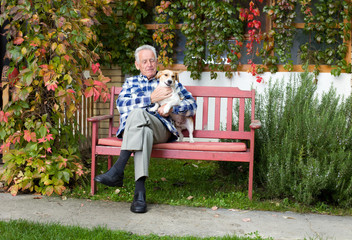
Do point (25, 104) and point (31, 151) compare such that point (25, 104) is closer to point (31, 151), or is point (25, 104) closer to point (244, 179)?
point (31, 151)

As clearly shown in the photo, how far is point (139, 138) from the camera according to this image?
11.8 feet

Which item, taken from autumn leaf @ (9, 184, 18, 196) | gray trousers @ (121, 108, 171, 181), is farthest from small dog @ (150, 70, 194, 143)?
autumn leaf @ (9, 184, 18, 196)

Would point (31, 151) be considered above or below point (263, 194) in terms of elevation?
above

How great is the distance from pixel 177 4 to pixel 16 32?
2944 mm

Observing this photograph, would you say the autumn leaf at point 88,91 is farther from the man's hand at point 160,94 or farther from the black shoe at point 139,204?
the black shoe at point 139,204

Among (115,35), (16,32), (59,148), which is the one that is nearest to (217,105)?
(59,148)

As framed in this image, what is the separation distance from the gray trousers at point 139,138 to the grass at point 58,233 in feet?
2.24

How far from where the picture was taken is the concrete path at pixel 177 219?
3135 mm

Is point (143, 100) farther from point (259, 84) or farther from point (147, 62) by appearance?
point (259, 84)

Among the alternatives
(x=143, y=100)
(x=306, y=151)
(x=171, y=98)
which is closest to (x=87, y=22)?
(x=143, y=100)

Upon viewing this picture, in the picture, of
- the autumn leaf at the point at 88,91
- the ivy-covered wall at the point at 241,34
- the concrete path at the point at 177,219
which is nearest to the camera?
the concrete path at the point at 177,219

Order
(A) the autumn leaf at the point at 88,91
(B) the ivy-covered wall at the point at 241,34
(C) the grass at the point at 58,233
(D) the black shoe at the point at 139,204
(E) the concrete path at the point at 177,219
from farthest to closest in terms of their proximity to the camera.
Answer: (B) the ivy-covered wall at the point at 241,34 → (A) the autumn leaf at the point at 88,91 → (D) the black shoe at the point at 139,204 → (E) the concrete path at the point at 177,219 → (C) the grass at the point at 58,233

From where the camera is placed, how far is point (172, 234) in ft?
10.0

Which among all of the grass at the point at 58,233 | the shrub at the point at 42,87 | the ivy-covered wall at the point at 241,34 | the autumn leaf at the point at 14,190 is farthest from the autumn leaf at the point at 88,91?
the ivy-covered wall at the point at 241,34
